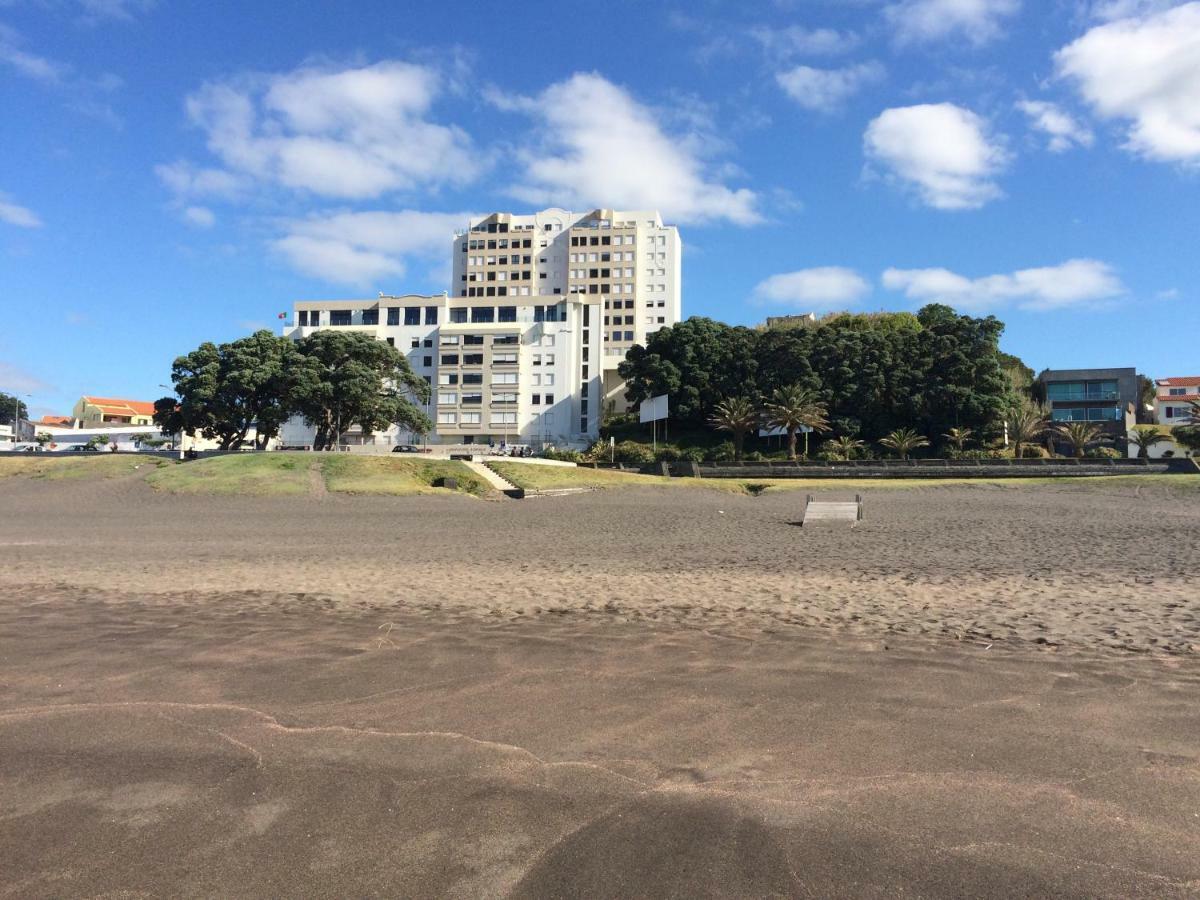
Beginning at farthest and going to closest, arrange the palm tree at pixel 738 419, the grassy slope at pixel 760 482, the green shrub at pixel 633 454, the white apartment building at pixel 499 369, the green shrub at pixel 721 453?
the white apartment building at pixel 499 369 → the palm tree at pixel 738 419 → the green shrub at pixel 721 453 → the green shrub at pixel 633 454 → the grassy slope at pixel 760 482

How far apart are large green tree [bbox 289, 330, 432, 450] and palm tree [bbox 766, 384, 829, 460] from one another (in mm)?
34429

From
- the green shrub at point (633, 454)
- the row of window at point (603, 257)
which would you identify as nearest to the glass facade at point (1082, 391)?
the green shrub at point (633, 454)

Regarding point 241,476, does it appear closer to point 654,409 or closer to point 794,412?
point 794,412

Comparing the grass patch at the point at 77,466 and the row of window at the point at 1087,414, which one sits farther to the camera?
the row of window at the point at 1087,414

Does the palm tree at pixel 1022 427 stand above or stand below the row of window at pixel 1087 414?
below

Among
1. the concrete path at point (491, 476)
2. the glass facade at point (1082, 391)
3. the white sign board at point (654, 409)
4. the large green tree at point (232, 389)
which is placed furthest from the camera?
the glass facade at point (1082, 391)

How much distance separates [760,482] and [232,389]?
1752 inches

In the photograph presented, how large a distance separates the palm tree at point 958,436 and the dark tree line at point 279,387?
1999 inches

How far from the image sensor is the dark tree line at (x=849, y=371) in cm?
7375

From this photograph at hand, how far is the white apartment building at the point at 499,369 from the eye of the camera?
99.9 meters

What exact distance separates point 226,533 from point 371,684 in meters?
18.4

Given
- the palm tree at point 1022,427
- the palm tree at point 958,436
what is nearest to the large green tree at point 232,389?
the palm tree at point 958,436

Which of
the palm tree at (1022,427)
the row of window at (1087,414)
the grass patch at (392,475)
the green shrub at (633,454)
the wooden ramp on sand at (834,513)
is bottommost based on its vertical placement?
the wooden ramp on sand at (834,513)

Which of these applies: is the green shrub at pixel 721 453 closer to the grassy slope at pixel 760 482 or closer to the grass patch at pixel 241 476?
the grassy slope at pixel 760 482
